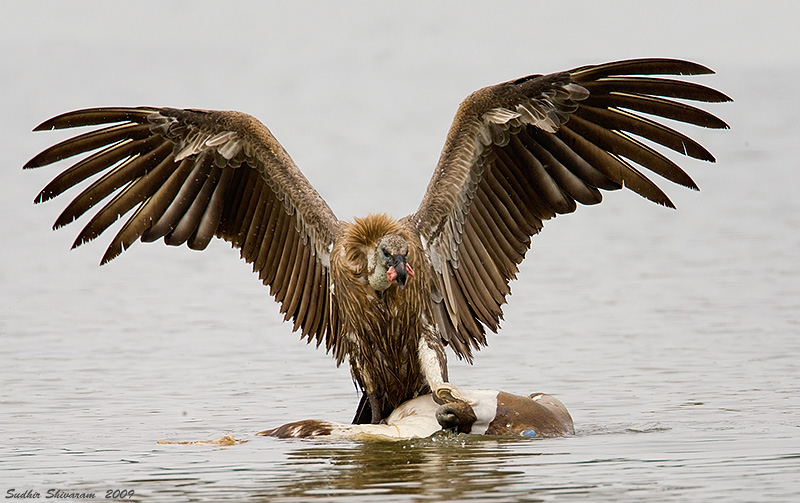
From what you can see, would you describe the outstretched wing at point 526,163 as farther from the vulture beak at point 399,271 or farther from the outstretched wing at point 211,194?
the outstretched wing at point 211,194

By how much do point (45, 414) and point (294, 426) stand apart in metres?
2.06

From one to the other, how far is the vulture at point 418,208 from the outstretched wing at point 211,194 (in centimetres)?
1

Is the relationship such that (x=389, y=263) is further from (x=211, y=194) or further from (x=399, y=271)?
(x=211, y=194)

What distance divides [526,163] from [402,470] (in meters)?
2.79

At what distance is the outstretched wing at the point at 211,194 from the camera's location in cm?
902

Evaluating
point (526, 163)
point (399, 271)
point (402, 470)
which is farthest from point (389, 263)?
point (402, 470)

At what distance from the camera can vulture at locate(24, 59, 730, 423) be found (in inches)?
334

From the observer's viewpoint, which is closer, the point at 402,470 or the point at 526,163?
the point at 402,470

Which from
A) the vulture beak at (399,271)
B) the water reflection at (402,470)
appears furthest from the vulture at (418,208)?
the water reflection at (402,470)

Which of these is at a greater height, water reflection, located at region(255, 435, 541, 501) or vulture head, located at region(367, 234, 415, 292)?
vulture head, located at region(367, 234, 415, 292)

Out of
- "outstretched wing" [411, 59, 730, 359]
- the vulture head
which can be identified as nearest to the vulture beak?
the vulture head

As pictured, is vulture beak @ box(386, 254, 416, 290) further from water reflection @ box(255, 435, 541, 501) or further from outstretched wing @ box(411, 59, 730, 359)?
water reflection @ box(255, 435, 541, 501)

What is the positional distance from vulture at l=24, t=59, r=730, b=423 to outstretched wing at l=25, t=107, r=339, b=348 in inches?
0.4

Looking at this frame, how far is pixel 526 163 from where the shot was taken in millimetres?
8961
